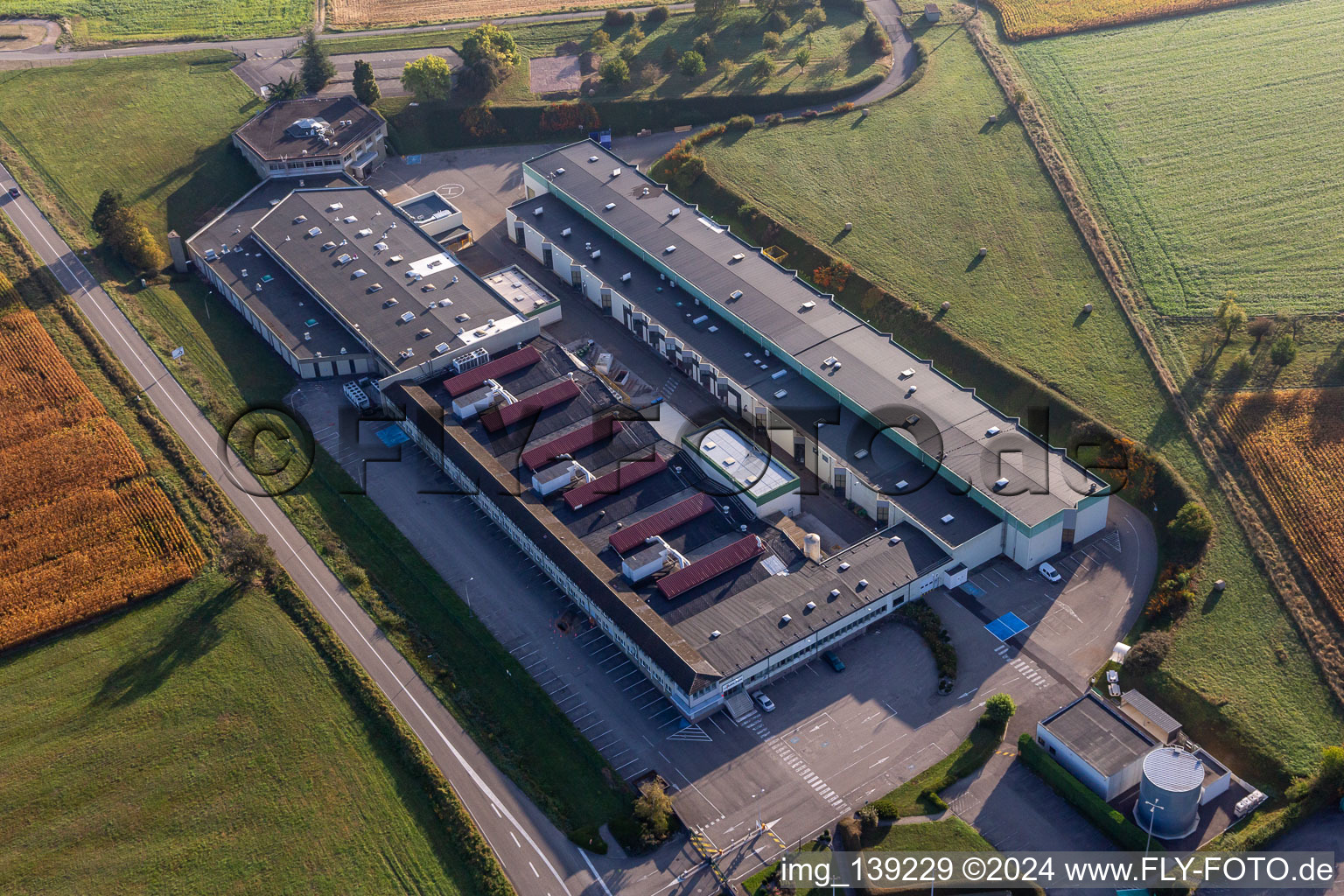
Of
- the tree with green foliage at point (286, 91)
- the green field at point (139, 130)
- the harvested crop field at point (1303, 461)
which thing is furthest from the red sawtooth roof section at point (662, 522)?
the tree with green foliage at point (286, 91)

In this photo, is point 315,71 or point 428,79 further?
point 315,71

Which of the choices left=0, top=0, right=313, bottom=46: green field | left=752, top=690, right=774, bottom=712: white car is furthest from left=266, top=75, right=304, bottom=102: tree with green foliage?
left=752, top=690, right=774, bottom=712: white car

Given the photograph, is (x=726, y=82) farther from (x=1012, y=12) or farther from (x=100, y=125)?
(x=100, y=125)

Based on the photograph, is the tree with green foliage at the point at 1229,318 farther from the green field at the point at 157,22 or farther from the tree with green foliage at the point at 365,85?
the green field at the point at 157,22

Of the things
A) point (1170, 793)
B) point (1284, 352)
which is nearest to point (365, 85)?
point (1284, 352)

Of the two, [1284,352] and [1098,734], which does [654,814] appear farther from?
[1284,352]

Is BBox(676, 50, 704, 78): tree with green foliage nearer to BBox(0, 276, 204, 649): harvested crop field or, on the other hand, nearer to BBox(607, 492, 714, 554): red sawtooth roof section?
BBox(607, 492, 714, 554): red sawtooth roof section
